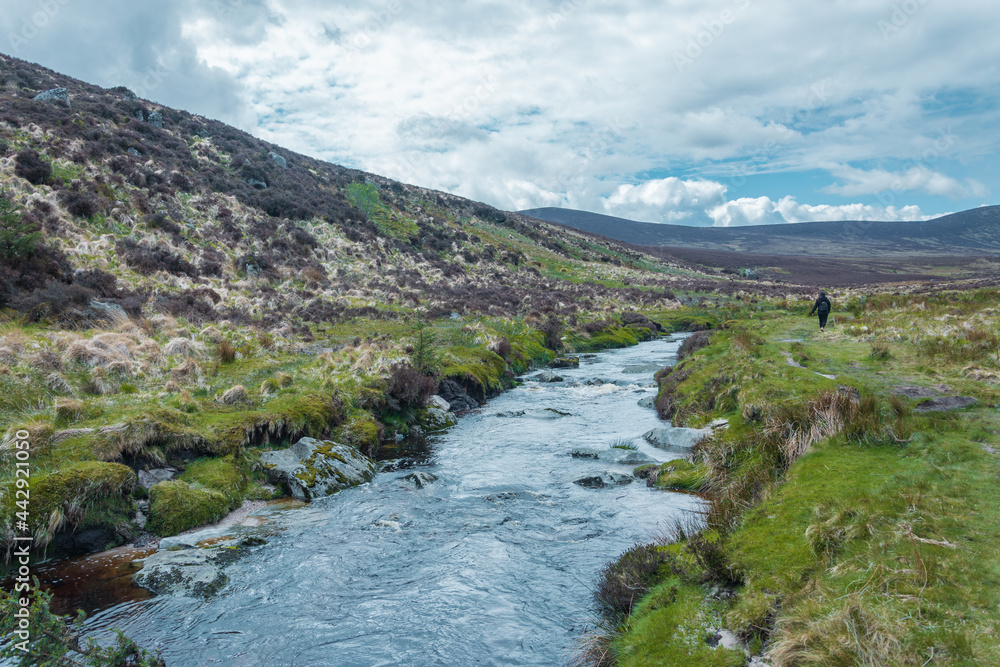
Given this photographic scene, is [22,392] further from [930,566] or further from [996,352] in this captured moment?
[996,352]

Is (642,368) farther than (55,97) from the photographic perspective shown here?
No

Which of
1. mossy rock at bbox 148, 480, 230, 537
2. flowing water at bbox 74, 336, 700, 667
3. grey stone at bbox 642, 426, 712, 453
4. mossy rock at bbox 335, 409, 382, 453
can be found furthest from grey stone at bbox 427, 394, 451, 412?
mossy rock at bbox 148, 480, 230, 537

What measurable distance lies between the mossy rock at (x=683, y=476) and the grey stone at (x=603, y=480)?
0.77 m

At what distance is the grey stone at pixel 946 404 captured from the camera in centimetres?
966

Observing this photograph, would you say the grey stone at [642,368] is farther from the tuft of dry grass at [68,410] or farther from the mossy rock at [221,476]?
the tuft of dry grass at [68,410]

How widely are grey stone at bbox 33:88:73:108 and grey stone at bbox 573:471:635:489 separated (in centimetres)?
5151

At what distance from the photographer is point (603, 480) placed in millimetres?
11727

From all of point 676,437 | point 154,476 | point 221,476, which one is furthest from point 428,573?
point 676,437

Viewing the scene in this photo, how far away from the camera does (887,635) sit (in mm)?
4328

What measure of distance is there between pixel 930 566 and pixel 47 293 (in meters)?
23.1

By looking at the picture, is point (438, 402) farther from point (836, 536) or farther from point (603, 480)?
point (836, 536)

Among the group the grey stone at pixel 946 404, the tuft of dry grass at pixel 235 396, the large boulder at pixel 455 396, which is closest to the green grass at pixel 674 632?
the grey stone at pixel 946 404

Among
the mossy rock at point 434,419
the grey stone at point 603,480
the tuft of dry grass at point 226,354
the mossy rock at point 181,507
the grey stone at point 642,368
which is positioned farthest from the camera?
the grey stone at point 642,368

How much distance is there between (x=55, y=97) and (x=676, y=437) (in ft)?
181
